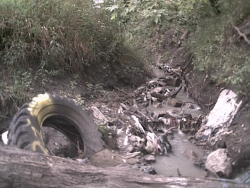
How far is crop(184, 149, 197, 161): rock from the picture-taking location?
5080 millimetres

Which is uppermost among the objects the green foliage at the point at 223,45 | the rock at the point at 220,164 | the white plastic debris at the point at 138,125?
the green foliage at the point at 223,45

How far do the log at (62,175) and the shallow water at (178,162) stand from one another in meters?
1.55

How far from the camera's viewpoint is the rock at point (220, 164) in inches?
168

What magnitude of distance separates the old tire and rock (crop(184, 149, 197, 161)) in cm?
126

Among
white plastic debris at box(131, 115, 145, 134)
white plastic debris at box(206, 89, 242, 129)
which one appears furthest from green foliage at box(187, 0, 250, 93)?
white plastic debris at box(131, 115, 145, 134)

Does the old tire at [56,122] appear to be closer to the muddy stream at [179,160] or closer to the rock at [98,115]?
the rock at [98,115]

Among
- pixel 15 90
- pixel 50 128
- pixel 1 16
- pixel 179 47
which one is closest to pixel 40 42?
pixel 1 16

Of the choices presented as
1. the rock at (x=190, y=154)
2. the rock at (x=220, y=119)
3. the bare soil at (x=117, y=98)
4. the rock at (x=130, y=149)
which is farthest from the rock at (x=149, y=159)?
the rock at (x=220, y=119)

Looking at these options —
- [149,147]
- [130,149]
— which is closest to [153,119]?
[149,147]

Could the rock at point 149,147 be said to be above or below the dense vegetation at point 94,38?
below

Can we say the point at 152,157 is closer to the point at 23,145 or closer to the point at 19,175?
the point at 23,145

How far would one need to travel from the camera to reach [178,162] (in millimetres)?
4977

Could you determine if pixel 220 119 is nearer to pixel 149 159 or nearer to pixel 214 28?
pixel 149 159

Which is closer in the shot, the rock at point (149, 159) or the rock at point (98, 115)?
the rock at point (149, 159)
